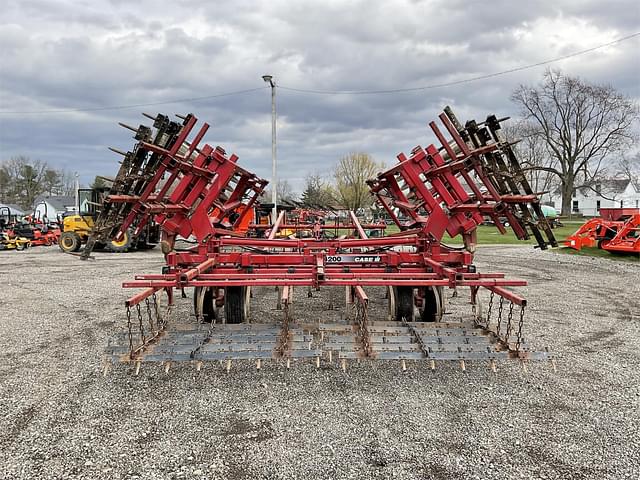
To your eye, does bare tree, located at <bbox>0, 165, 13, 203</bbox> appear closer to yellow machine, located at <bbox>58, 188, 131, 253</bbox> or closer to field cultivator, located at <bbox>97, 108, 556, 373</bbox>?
yellow machine, located at <bbox>58, 188, 131, 253</bbox>

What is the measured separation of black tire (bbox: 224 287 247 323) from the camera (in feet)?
17.4

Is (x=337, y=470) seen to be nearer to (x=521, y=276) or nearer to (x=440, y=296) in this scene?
(x=440, y=296)

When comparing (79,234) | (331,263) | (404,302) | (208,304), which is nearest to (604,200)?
(79,234)

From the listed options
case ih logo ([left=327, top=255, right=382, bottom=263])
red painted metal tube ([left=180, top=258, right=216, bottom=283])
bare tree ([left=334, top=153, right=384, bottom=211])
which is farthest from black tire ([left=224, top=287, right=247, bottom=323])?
bare tree ([left=334, top=153, right=384, bottom=211])

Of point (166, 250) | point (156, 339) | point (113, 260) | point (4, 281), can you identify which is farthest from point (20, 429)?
point (113, 260)

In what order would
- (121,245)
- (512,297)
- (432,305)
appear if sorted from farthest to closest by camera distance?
(121,245), (432,305), (512,297)

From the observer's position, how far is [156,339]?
413 centimetres

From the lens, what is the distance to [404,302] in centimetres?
546

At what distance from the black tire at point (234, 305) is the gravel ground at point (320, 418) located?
903 millimetres

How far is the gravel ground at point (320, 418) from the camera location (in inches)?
112

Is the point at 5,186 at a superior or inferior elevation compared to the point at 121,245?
superior

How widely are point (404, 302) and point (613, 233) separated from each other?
12.6 m

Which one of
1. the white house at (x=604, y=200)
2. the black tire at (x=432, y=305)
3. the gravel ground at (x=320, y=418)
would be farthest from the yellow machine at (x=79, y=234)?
the white house at (x=604, y=200)

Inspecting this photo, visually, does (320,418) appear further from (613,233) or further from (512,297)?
(613,233)
